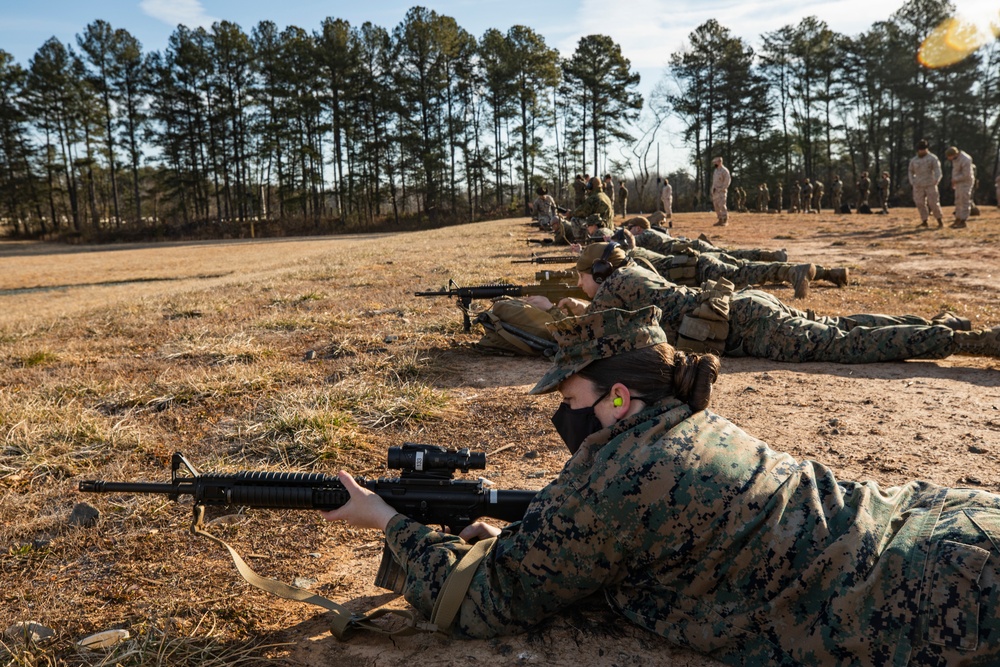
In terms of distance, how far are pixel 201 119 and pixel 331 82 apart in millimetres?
10371

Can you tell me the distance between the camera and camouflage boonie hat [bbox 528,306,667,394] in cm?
232

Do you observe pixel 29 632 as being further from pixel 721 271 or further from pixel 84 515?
pixel 721 271

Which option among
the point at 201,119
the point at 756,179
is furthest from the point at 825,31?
the point at 201,119

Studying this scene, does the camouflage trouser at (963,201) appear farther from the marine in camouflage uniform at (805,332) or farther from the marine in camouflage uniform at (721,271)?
the marine in camouflage uniform at (805,332)

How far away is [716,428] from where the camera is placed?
233 centimetres

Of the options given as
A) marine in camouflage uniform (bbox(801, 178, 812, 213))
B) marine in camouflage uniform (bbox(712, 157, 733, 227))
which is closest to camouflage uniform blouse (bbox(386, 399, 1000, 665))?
marine in camouflage uniform (bbox(712, 157, 733, 227))

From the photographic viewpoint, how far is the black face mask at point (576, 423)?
2.54 m

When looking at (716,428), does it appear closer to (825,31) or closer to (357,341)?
(357,341)

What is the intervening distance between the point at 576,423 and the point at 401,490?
0.77 m

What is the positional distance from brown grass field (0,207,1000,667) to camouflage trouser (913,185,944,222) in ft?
38.6

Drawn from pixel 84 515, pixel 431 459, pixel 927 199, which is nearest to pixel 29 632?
pixel 84 515

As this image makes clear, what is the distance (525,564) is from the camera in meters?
2.36

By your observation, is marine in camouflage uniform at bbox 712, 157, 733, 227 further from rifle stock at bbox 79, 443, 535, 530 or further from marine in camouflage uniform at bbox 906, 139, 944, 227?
rifle stock at bbox 79, 443, 535, 530

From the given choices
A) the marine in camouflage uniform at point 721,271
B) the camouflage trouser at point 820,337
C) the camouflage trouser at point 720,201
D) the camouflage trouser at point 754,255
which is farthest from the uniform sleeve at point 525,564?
the camouflage trouser at point 720,201
